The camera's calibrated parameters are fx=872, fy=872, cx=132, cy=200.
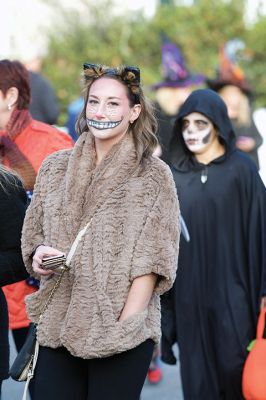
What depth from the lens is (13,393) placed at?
236 inches

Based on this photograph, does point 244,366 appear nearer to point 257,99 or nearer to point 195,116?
point 195,116

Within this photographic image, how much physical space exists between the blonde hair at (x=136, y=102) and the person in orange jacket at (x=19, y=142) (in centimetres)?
86

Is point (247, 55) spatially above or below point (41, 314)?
above

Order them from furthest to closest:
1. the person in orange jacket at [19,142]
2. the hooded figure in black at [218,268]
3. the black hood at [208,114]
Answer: the black hood at [208,114] → the hooded figure in black at [218,268] → the person in orange jacket at [19,142]

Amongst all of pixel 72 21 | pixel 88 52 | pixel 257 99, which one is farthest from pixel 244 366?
pixel 72 21

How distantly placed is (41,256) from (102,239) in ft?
0.80

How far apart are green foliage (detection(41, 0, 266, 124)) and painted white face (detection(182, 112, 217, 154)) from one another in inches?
407

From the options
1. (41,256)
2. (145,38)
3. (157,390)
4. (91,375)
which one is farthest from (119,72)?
(145,38)

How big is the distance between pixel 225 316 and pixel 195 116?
1268mm

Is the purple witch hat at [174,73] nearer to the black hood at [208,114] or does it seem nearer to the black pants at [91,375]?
the black hood at [208,114]

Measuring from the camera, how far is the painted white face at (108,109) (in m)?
3.60

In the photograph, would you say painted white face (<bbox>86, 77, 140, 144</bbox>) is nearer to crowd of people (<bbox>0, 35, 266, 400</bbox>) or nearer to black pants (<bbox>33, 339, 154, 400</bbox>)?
crowd of people (<bbox>0, 35, 266, 400</bbox>)

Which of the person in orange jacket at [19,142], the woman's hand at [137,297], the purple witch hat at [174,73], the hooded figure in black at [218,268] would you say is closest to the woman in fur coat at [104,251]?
the woman's hand at [137,297]

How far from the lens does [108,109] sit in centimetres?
362
